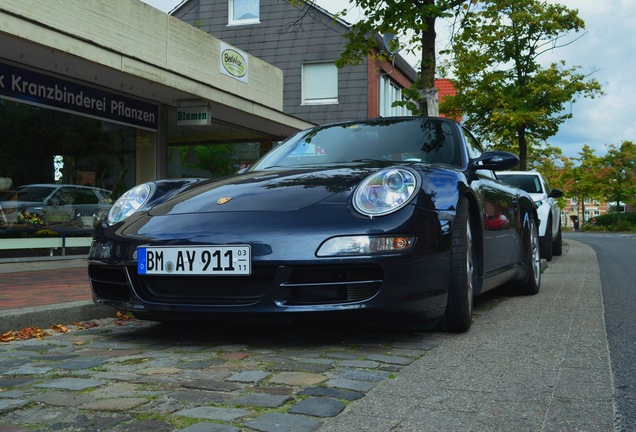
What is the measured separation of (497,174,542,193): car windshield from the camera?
508 inches

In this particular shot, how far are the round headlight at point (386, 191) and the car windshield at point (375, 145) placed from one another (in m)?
0.74

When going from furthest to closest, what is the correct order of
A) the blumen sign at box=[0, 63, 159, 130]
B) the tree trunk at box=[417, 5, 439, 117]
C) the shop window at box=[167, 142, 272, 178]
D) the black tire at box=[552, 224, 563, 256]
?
1. the shop window at box=[167, 142, 272, 178]
2. the black tire at box=[552, 224, 563, 256]
3. the tree trunk at box=[417, 5, 439, 117]
4. the blumen sign at box=[0, 63, 159, 130]

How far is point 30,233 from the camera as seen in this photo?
10.3 meters

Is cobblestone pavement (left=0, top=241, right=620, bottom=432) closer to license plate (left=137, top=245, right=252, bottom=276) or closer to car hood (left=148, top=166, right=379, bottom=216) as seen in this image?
license plate (left=137, top=245, right=252, bottom=276)

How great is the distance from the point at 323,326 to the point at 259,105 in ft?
30.8

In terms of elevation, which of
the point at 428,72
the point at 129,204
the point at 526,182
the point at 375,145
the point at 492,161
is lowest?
the point at 129,204

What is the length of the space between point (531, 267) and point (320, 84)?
57.8 feet

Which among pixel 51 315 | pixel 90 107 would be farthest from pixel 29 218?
pixel 51 315

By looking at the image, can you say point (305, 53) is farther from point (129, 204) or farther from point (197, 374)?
point (197, 374)

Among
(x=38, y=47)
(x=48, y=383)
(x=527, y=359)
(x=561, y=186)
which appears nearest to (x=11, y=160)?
(x=38, y=47)

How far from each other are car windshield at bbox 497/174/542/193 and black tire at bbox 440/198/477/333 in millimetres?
9120

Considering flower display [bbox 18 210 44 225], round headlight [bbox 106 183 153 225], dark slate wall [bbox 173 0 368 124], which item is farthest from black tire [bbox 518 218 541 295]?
dark slate wall [bbox 173 0 368 124]

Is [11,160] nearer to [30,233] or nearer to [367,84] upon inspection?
[30,233]

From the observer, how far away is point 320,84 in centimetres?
2297
